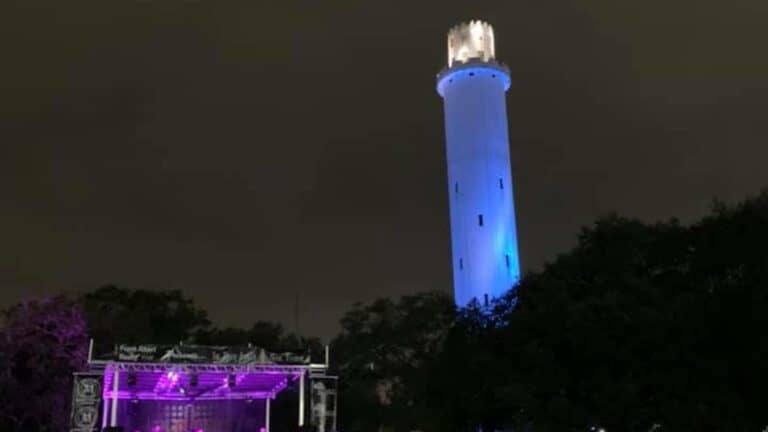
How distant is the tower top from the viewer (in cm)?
4778

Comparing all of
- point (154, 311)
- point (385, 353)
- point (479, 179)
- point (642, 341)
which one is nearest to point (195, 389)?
point (385, 353)

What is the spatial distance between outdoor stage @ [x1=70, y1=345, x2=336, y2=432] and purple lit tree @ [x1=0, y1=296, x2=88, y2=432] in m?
2.23

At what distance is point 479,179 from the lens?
1741 inches

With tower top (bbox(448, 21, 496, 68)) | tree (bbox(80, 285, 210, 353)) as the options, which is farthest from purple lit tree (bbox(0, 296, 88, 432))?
tower top (bbox(448, 21, 496, 68))

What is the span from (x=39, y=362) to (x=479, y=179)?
24219 millimetres

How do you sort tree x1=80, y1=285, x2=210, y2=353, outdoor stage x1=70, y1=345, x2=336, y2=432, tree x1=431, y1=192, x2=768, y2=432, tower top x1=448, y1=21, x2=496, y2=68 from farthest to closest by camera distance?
tower top x1=448, y1=21, x2=496, y2=68
tree x1=80, y1=285, x2=210, y2=353
outdoor stage x1=70, y1=345, x2=336, y2=432
tree x1=431, y1=192, x2=768, y2=432

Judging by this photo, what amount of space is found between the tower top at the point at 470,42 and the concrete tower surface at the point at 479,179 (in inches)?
11.3

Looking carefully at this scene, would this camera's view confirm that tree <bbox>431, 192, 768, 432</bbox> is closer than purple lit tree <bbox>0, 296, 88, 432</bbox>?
Yes

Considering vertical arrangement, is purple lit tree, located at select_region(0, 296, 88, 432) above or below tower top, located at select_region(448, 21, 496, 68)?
below

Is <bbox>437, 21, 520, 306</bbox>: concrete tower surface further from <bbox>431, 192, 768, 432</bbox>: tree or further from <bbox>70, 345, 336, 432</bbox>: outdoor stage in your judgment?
<bbox>431, 192, 768, 432</bbox>: tree

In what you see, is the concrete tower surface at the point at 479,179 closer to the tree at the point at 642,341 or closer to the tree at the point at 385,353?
the tree at the point at 385,353

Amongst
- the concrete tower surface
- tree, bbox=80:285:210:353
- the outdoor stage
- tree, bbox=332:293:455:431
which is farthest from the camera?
the concrete tower surface

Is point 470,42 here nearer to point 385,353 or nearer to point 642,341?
point 385,353

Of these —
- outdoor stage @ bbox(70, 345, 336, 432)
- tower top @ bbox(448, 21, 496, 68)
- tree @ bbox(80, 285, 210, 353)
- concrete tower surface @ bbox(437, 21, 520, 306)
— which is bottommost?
outdoor stage @ bbox(70, 345, 336, 432)
